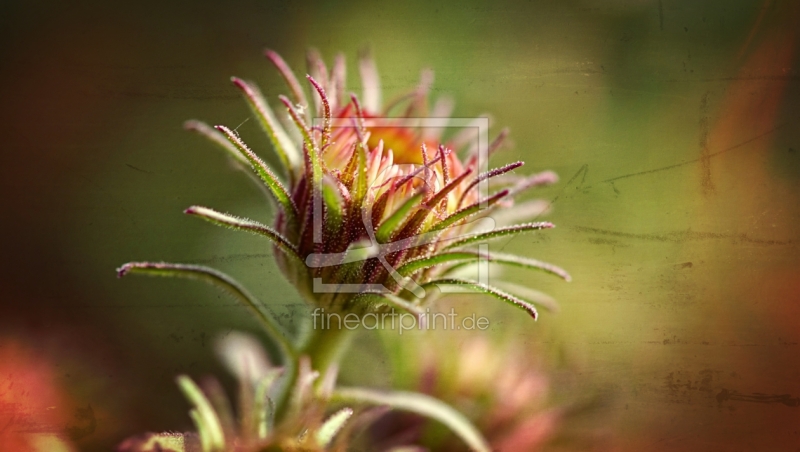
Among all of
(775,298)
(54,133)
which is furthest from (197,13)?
(775,298)

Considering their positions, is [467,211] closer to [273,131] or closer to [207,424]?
[273,131]

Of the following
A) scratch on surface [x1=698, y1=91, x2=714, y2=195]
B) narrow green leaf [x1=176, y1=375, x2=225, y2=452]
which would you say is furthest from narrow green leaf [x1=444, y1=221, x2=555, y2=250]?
scratch on surface [x1=698, y1=91, x2=714, y2=195]

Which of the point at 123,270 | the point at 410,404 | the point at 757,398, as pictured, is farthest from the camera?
the point at 757,398

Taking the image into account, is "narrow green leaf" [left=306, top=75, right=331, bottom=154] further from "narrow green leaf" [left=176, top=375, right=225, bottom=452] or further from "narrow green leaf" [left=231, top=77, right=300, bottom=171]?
"narrow green leaf" [left=176, top=375, right=225, bottom=452]

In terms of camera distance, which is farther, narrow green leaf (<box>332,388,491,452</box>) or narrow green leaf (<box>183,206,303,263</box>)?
narrow green leaf (<box>332,388,491,452</box>)

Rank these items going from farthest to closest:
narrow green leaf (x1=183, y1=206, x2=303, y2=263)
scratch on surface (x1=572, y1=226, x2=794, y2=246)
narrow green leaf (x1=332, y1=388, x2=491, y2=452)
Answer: scratch on surface (x1=572, y1=226, x2=794, y2=246) < narrow green leaf (x1=332, y1=388, x2=491, y2=452) < narrow green leaf (x1=183, y1=206, x2=303, y2=263)

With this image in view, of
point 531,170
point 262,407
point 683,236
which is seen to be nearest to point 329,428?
point 262,407

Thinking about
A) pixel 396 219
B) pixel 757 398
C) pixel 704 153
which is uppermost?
pixel 704 153

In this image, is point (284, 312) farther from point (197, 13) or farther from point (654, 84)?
point (654, 84)
